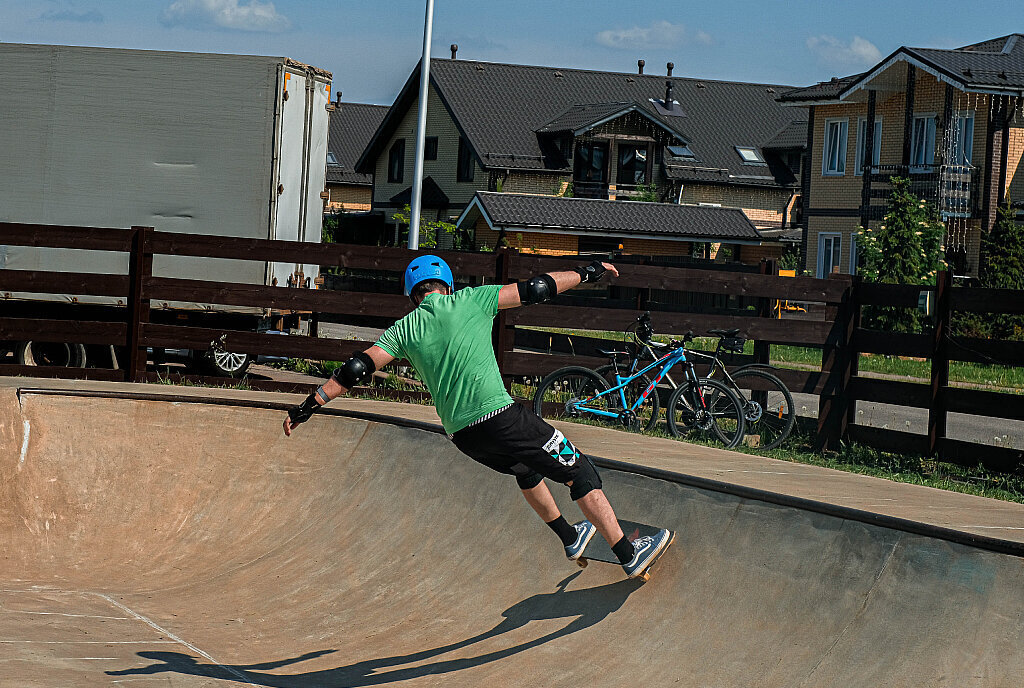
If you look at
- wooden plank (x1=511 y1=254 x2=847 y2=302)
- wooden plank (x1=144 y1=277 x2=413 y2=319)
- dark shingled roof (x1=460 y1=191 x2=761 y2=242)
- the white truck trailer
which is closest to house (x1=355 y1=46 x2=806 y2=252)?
dark shingled roof (x1=460 y1=191 x2=761 y2=242)

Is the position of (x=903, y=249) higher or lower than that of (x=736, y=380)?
higher

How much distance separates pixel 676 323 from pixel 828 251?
28377mm

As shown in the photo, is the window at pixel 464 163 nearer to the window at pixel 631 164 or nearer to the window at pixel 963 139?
the window at pixel 631 164

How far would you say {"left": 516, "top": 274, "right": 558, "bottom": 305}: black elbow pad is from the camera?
5270 mm

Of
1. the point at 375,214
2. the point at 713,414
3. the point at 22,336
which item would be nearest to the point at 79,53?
the point at 22,336

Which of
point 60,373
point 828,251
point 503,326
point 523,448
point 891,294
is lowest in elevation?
point 60,373

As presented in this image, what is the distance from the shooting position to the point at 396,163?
4938 cm

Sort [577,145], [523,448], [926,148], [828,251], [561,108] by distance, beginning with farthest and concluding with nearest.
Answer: [561,108], [577,145], [828,251], [926,148], [523,448]

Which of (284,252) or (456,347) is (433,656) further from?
(284,252)

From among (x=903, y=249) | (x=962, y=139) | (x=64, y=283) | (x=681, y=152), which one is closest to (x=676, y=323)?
(x=64, y=283)

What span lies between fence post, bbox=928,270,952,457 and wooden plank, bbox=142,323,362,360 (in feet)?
18.0

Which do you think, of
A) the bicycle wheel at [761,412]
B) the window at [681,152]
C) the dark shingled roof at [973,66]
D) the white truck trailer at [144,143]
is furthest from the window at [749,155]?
the bicycle wheel at [761,412]

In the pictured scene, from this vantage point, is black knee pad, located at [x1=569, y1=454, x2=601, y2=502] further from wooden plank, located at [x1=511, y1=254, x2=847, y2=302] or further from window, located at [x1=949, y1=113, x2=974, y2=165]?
window, located at [x1=949, y1=113, x2=974, y2=165]

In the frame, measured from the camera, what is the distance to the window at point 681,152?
154 feet
